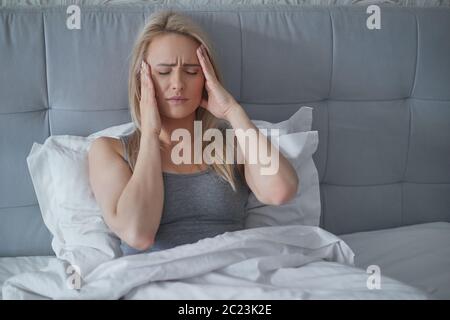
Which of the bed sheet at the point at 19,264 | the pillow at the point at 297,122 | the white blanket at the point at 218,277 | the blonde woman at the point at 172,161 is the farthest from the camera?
the pillow at the point at 297,122

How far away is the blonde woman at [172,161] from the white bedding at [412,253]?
324 mm

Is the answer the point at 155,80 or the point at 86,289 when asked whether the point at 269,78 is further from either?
the point at 86,289

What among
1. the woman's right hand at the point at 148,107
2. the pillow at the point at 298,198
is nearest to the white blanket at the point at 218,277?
the pillow at the point at 298,198

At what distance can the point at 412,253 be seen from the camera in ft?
4.02

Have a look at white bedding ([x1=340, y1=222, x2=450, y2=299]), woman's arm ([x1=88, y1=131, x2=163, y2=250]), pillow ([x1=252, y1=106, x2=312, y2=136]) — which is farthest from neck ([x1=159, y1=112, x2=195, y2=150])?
white bedding ([x1=340, y1=222, x2=450, y2=299])

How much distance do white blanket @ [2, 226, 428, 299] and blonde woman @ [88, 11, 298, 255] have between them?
0.29 feet

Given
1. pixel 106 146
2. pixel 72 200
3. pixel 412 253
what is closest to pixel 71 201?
pixel 72 200

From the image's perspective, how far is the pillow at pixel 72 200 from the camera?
3.48 ft

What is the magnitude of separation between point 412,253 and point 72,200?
881mm

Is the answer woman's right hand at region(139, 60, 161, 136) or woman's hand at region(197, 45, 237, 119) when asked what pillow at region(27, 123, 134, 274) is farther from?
woman's hand at region(197, 45, 237, 119)

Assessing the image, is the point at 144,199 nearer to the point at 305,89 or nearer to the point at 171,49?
the point at 171,49

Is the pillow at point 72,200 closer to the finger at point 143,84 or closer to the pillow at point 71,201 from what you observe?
the pillow at point 71,201

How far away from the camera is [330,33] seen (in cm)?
130
